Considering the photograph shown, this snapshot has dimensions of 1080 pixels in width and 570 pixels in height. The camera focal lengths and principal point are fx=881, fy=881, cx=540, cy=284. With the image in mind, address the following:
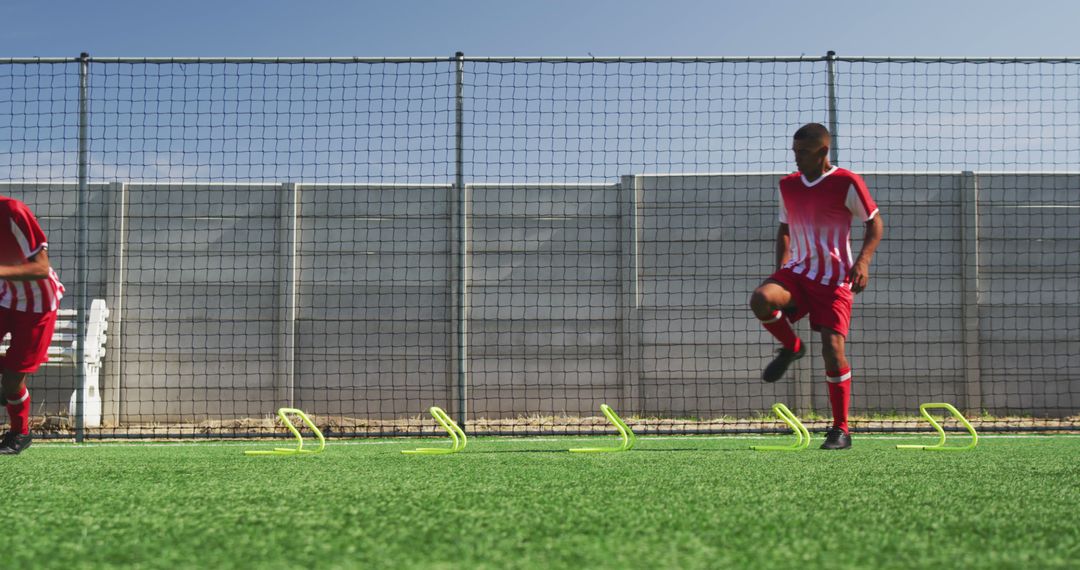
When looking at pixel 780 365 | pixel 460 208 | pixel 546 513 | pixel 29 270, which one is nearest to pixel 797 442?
pixel 780 365

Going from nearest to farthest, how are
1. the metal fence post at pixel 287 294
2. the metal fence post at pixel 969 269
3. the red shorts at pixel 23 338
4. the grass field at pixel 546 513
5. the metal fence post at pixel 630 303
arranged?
the grass field at pixel 546 513, the red shorts at pixel 23 338, the metal fence post at pixel 287 294, the metal fence post at pixel 630 303, the metal fence post at pixel 969 269

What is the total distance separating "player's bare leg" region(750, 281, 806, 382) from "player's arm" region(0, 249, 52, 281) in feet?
11.0

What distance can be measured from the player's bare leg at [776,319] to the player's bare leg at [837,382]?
16 centimetres

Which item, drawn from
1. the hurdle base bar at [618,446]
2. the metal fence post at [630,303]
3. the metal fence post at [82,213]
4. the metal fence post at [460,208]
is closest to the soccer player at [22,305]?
the metal fence post at [82,213]

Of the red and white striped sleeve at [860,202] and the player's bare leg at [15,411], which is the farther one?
the red and white striped sleeve at [860,202]

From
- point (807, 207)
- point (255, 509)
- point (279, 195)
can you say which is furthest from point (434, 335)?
point (255, 509)

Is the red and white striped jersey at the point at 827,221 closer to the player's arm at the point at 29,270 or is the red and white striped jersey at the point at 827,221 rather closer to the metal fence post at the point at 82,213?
the player's arm at the point at 29,270

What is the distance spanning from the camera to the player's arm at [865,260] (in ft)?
14.5

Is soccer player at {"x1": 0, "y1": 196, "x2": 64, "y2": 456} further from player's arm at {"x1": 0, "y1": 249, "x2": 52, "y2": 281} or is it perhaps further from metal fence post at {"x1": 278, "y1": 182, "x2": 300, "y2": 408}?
metal fence post at {"x1": 278, "y1": 182, "x2": 300, "y2": 408}

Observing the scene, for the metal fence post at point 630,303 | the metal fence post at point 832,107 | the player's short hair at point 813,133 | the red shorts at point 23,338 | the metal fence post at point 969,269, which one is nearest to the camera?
the red shorts at point 23,338

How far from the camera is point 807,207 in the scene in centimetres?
472

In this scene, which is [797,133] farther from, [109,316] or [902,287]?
[109,316]

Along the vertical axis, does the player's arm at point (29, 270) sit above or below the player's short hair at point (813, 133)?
below

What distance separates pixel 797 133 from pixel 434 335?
4.32 m
